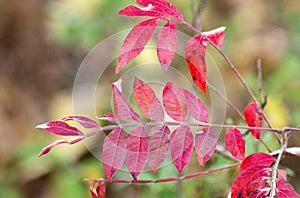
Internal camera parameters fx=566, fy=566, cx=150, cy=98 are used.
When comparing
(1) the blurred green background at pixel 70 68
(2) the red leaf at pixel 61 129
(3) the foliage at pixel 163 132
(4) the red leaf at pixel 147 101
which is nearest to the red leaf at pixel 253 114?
(3) the foliage at pixel 163 132

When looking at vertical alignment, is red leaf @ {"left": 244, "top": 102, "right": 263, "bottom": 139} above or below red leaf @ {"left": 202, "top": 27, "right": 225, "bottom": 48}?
below

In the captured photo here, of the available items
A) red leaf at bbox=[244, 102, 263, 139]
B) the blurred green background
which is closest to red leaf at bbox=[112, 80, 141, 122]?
red leaf at bbox=[244, 102, 263, 139]

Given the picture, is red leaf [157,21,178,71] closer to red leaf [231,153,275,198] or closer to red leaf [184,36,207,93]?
red leaf [184,36,207,93]

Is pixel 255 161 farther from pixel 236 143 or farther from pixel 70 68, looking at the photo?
pixel 70 68

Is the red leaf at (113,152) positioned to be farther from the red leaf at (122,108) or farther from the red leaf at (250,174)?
the red leaf at (250,174)

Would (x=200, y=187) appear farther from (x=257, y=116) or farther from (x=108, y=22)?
(x=108, y=22)

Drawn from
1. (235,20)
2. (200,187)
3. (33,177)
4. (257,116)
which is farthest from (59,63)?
(257,116)
